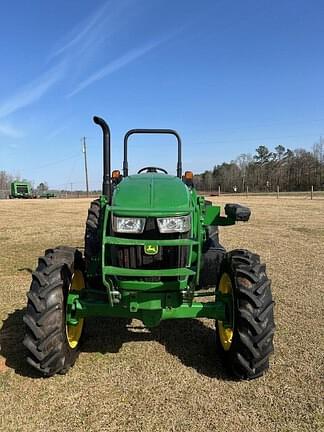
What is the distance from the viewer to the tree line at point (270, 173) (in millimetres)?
75750

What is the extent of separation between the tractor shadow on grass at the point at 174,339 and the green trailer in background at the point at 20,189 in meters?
56.4

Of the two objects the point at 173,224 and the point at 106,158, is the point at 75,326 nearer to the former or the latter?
the point at 173,224

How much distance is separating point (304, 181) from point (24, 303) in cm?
7518

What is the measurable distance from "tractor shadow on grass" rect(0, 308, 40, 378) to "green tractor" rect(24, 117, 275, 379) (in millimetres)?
322

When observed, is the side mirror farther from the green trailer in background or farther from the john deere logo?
the green trailer in background

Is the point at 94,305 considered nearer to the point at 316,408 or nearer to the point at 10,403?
the point at 10,403

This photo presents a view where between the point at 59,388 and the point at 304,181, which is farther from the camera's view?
the point at 304,181

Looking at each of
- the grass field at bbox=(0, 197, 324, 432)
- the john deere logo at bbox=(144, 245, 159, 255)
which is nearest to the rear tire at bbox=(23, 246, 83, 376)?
the grass field at bbox=(0, 197, 324, 432)

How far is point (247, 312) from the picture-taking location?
348 centimetres

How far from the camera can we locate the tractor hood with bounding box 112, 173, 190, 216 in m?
3.58

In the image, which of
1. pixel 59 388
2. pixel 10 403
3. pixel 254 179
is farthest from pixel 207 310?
pixel 254 179

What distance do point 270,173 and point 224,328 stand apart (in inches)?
3260

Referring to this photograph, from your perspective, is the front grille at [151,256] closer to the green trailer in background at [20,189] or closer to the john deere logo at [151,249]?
the john deere logo at [151,249]

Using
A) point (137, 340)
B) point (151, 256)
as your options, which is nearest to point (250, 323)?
point (151, 256)
